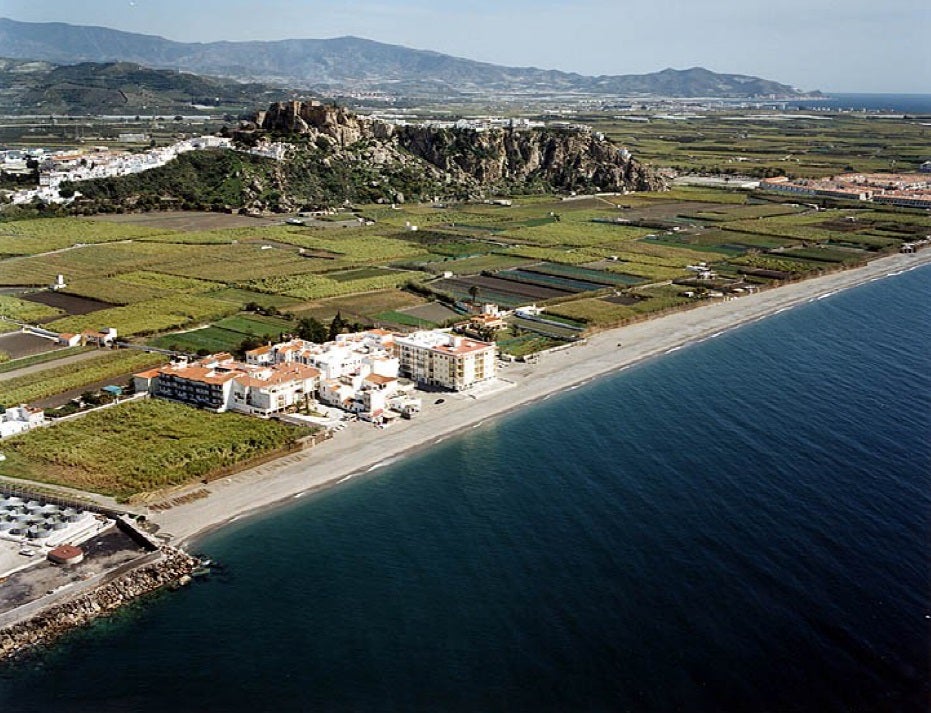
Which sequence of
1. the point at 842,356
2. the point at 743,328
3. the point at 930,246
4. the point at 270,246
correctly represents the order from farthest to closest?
the point at 930,246 → the point at 270,246 → the point at 743,328 → the point at 842,356

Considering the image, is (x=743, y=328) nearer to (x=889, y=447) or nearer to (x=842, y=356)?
(x=842, y=356)

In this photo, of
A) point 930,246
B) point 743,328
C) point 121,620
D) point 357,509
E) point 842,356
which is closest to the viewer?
point 121,620

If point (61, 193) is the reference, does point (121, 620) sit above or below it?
below

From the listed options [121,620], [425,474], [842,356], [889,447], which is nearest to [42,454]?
[121,620]

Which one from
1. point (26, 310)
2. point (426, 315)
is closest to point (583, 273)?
point (426, 315)

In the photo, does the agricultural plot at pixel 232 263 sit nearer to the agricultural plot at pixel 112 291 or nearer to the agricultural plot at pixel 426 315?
the agricultural plot at pixel 112 291

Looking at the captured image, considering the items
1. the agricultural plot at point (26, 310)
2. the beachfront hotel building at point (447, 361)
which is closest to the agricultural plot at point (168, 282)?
the agricultural plot at point (26, 310)

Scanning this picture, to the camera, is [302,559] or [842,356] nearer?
[302,559]
